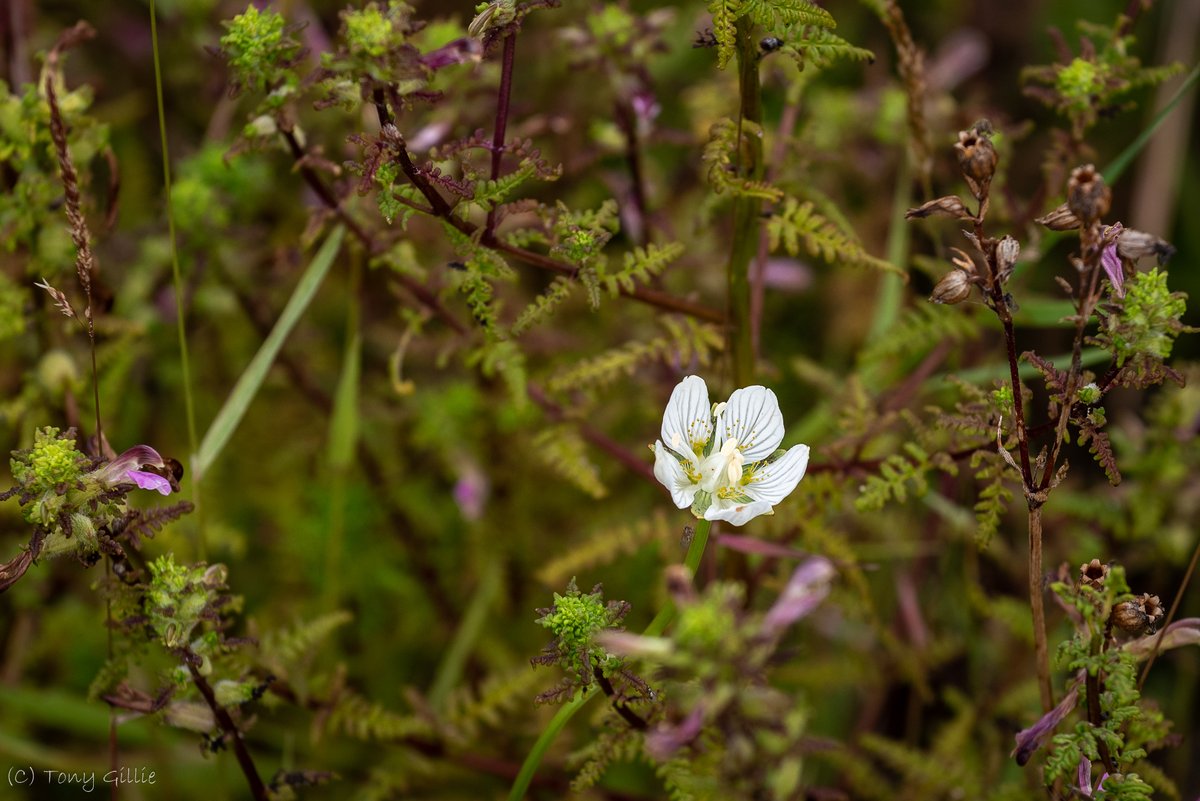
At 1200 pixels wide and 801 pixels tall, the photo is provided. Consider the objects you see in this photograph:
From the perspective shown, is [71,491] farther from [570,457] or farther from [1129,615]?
[1129,615]

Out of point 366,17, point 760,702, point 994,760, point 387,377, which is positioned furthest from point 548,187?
point 760,702

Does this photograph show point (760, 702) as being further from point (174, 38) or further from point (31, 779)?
point (174, 38)

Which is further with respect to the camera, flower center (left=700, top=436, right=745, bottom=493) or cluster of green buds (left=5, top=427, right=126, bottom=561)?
flower center (left=700, top=436, right=745, bottom=493)

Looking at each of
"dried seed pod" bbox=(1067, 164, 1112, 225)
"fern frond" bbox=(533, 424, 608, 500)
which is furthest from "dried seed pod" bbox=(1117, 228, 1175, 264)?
"fern frond" bbox=(533, 424, 608, 500)

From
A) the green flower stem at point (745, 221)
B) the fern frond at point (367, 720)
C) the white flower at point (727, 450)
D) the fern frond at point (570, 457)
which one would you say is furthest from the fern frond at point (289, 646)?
the green flower stem at point (745, 221)

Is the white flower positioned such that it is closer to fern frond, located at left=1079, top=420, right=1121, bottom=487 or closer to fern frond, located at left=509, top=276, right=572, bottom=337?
fern frond, located at left=509, top=276, right=572, bottom=337
